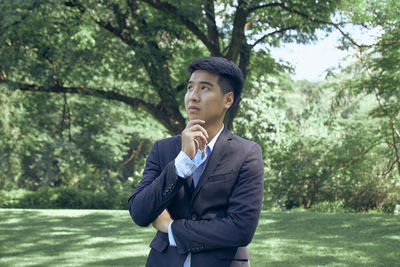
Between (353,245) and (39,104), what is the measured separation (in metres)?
13.3

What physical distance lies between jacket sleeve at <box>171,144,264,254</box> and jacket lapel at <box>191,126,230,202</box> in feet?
0.40

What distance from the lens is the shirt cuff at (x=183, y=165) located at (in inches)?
89.0

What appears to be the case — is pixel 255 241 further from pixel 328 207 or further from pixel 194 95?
pixel 328 207

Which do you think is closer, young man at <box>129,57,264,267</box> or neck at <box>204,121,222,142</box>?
young man at <box>129,57,264,267</box>

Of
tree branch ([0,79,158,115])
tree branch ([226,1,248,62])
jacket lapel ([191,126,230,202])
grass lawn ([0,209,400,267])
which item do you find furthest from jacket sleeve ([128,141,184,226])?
tree branch ([0,79,158,115])

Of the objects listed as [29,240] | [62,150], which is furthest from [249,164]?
[62,150]

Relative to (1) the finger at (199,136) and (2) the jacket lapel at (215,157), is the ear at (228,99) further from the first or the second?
(1) the finger at (199,136)

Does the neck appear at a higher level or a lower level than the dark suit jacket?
higher

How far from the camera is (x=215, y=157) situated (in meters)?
2.45

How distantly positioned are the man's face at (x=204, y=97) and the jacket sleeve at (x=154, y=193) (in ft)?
1.00

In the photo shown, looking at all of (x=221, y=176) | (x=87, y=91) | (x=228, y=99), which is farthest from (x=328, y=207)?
(x=221, y=176)

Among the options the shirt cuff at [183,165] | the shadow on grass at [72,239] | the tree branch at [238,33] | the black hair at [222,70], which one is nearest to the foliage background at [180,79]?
the tree branch at [238,33]

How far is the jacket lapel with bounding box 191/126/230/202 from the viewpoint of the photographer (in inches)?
93.1

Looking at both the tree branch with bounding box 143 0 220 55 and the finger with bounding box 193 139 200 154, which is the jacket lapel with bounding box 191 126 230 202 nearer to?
the finger with bounding box 193 139 200 154
